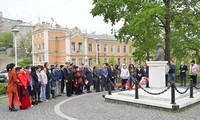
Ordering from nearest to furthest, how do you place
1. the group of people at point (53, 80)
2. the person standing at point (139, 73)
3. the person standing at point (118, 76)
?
the group of people at point (53, 80) < the person standing at point (118, 76) < the person standing at point (139, 73)

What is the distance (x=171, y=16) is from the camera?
62.4 ft

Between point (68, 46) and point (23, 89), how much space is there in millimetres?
41411

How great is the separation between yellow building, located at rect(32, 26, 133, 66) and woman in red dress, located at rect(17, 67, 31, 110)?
135 ft

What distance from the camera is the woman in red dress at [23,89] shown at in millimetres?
10133

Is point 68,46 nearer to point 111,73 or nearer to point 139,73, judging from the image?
point 139,73

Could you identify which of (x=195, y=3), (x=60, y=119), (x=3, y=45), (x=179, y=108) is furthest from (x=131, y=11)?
(x=3, y=45)

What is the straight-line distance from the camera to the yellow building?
169 feet

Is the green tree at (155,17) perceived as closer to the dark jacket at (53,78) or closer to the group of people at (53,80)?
the group of people at (53,80)

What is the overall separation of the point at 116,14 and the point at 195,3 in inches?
232

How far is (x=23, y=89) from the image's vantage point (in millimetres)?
10172

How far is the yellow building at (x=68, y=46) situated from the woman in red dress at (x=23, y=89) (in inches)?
1614

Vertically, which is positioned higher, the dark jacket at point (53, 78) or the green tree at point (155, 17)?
the green tree at point (155, 17)

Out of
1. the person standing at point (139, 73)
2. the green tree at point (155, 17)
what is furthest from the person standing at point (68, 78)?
the green tree at point (155, 17)

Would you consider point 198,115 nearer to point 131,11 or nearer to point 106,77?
point 106,77
